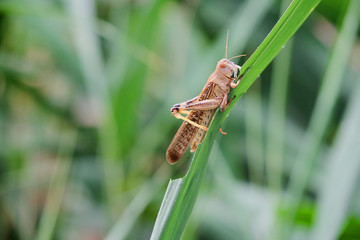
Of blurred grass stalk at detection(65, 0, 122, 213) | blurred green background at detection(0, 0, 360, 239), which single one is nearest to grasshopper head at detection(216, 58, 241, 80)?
blurred green background at detection(0, 0, 360, 239)

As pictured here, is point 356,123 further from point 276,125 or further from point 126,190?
point 126,190

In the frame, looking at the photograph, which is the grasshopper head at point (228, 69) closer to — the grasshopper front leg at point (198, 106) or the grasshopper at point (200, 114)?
the grasshopper at point (200, 114)

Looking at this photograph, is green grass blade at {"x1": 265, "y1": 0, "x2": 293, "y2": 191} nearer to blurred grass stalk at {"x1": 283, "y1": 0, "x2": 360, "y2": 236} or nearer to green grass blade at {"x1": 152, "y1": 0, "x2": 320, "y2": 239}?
blurred grass stalk at {"x1": 283, "y1": 0, "x2": 360, "y2": 236}

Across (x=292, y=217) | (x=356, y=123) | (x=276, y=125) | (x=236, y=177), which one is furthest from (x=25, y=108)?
(x=356, y=123)

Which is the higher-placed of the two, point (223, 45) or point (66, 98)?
point (223, 45)

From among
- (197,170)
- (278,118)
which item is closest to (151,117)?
(278,118)

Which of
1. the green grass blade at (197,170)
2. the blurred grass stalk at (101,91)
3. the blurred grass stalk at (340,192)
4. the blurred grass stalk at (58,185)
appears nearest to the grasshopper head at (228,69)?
the blurred grass stalk at (340,192)

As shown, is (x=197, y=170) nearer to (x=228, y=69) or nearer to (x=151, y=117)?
(x=228, y=69)
